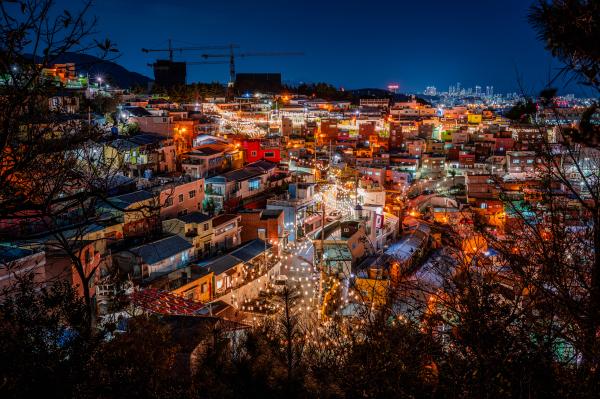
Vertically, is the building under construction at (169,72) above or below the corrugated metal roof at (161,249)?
above

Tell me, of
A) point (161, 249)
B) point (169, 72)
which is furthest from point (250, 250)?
point (169, 72)

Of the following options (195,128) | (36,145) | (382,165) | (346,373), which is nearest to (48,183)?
(36,145)

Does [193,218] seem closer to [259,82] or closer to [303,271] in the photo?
[303,271]

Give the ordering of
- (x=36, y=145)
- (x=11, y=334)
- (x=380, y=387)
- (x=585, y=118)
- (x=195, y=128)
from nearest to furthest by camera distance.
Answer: (x=585, y=118), (x=36, y=145), (x=11, y=334), (x=380, y=387), (x=195, y=128)

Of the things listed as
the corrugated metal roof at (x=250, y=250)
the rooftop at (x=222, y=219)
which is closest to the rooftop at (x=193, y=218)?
the rooftop at (x=222, y=219)

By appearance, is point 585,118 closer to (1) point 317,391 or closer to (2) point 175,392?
(2) point 175,392

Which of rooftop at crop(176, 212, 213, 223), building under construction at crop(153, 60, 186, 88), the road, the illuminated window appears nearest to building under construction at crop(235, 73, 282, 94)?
building under construction at crop(153, 60, 186, 88)

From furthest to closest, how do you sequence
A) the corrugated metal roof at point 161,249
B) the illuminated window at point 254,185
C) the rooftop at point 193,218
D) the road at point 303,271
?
the illuminated window at point 254,185, the rooftop at point 193,218, the road at point 303,271, the corrugated metal roof at point 161,249

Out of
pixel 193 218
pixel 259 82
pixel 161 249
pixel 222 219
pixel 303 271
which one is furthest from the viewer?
pixel 259 82

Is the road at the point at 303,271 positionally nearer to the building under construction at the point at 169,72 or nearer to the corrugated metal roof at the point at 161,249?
the corrugated metal roof at the point at 161,249

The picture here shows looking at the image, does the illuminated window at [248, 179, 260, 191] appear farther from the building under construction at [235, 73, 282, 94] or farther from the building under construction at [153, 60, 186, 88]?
the building under construction at [235, 73, 282, 94]

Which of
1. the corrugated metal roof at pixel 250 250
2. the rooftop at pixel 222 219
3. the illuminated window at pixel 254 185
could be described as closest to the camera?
the corrugated metal roof at pixel 250 250
